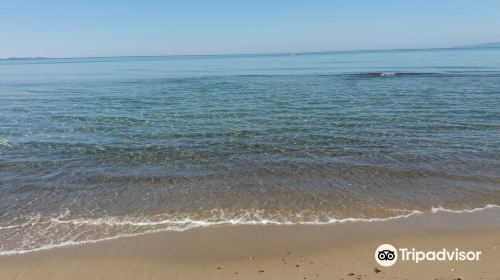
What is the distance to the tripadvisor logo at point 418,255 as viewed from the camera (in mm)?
7426

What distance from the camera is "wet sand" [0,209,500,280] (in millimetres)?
7090

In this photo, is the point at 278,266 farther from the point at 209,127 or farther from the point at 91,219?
the point at 209,127

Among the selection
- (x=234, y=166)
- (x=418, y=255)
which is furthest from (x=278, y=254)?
(x=234, y=166)

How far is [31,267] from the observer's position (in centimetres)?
757

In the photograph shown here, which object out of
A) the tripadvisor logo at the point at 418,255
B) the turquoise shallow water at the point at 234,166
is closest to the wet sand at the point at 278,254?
the tripadvisor logo at the point at 418,255

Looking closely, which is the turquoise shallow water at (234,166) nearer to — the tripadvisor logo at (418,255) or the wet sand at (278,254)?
the wet sand at (278,254)

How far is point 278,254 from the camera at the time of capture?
7.84 m

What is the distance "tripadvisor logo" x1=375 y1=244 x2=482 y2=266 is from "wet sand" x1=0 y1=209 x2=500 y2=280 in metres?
0.14

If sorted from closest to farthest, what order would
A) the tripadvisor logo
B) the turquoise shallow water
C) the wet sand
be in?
the wet sand → the tripadvisor logo → the turquoise shallow water

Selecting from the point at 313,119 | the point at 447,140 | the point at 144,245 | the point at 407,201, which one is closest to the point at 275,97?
the point at 313,119

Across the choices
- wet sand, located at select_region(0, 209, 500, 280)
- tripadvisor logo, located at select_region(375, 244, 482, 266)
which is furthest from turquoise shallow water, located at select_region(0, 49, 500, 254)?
tripadvisor logo, located at select_region(375, 244, 482, 266)

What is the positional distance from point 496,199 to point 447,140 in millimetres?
6247

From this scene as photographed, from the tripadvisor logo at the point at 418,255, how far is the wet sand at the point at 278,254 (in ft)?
0.45

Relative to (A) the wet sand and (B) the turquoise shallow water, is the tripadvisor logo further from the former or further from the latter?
(B) the turquoise shallow water
